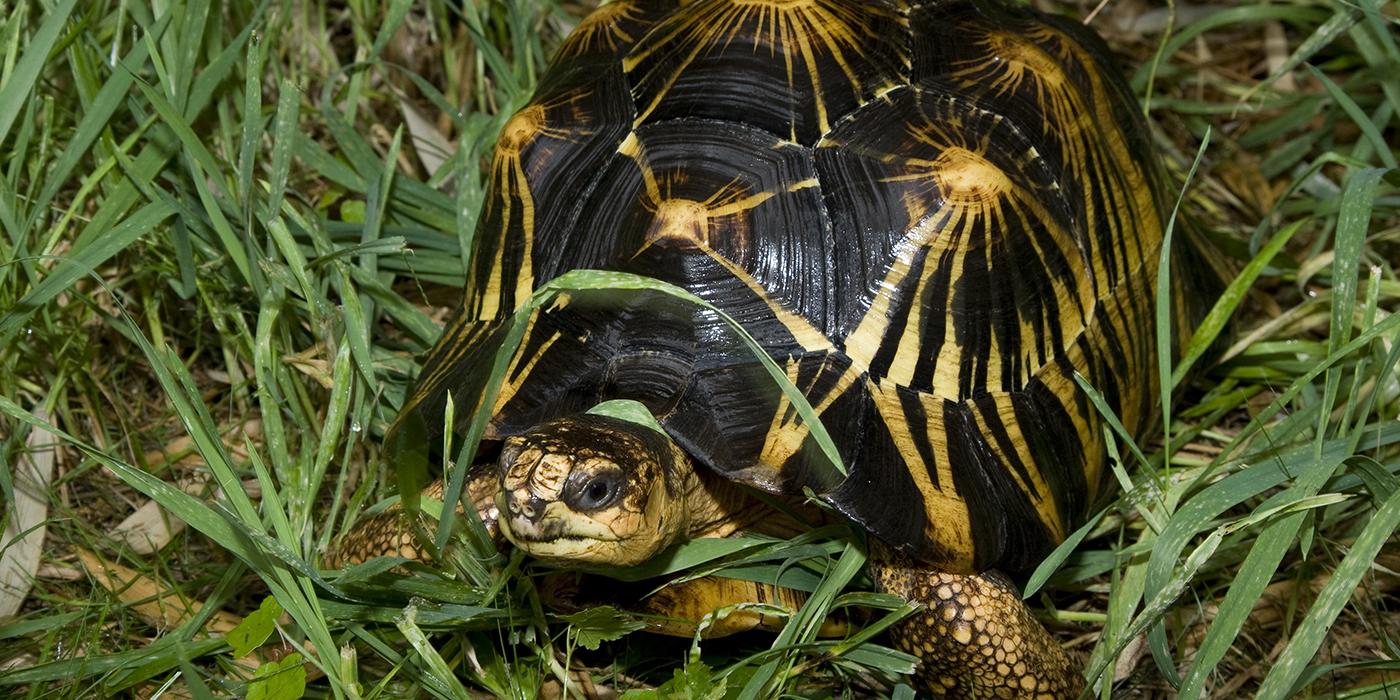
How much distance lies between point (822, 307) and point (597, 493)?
567mm

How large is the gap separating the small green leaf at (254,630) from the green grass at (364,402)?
11mm

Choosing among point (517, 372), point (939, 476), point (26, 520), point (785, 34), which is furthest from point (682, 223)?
point (26, 520)

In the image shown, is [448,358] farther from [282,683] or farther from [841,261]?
[841,261]

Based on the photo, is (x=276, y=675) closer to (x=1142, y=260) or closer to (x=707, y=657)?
(x=707, y=657)

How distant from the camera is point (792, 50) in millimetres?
2482

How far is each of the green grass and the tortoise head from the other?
283 millimetres

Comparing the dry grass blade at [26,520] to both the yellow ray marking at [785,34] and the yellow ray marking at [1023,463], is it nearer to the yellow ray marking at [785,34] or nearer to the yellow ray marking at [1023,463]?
the yellow ray marking at [785,34]

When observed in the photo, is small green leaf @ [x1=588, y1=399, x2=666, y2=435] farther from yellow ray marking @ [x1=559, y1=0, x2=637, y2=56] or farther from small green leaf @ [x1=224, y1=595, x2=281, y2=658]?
yellow ray marking @ [x1=559, y1=0, x2=637, y2=56]

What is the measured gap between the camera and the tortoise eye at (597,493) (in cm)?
195

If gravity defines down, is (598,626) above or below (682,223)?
below

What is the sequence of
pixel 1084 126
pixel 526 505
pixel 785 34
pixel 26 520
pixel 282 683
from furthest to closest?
pixel 1084 126
pixel 26 520
pixel 785 34
pixel 282 683
pixel 526 505

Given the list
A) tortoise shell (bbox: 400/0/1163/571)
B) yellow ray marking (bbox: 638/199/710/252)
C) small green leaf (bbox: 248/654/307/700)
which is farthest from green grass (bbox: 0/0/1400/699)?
yellow ray marking (bbox: 638/199/710/252)

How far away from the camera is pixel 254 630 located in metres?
2.28

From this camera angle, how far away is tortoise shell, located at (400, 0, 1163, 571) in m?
2.20
